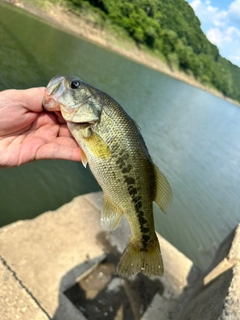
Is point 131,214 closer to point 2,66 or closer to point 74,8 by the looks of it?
point 2,66

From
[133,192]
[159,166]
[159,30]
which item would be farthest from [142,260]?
[159,30]

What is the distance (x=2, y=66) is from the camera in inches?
509

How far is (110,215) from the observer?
276cm

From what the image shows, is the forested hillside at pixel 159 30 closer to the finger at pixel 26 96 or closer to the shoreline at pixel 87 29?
the shoreline at pixel 87 29

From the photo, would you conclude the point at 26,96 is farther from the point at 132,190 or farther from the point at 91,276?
the point at 91,276

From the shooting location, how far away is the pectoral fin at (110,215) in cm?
274

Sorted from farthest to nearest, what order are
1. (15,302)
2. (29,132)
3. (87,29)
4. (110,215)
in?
(87,29) → (29,132) → (15,302) → (110,215)

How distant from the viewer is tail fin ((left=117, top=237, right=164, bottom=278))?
8.65 feet

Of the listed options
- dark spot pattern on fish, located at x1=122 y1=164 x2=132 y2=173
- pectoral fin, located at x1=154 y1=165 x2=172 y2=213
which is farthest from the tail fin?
dark spot pattern on fish, located at x1=122 y1=164 x2=132 y2=173

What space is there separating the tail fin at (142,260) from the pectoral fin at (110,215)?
0.84 feet

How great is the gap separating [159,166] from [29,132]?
28.9 ft

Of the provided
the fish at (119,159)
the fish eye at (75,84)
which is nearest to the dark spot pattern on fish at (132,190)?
the fish at (119,159)

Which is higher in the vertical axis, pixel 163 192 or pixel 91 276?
pixel 163 192

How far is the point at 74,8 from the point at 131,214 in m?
43.1
